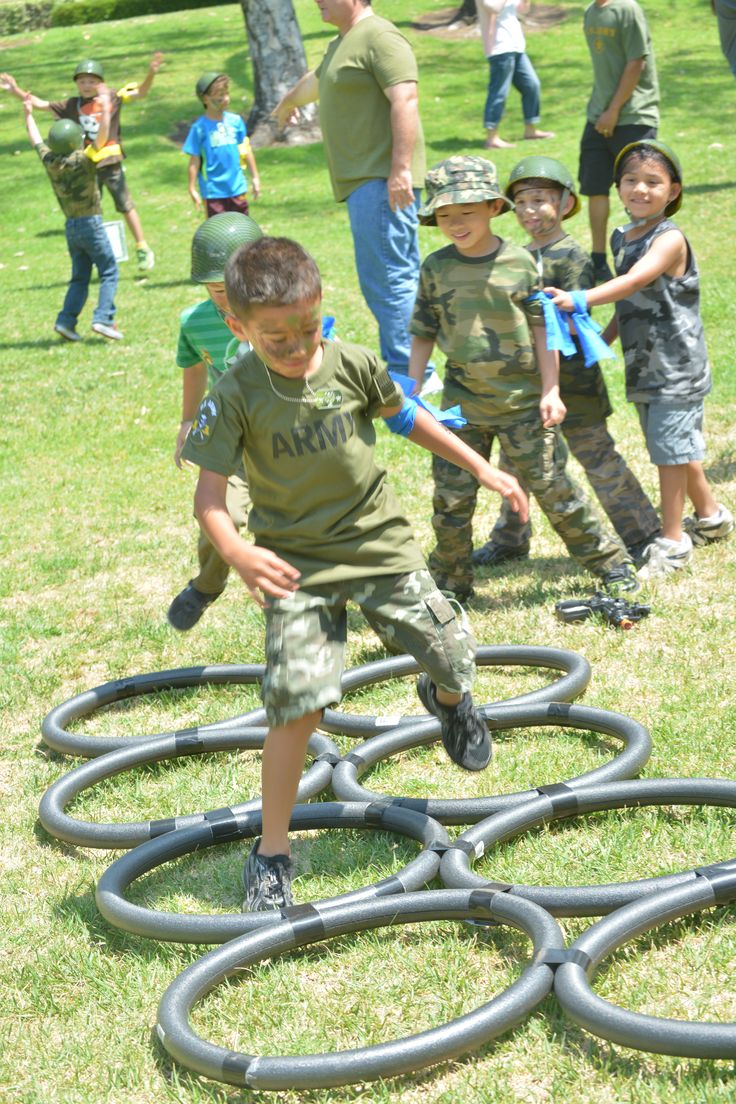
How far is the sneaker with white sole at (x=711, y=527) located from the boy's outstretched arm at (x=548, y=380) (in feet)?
3.87

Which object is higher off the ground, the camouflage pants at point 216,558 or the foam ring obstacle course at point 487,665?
the camouflage pants at point 216,558

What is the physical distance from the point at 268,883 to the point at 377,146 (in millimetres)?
5559

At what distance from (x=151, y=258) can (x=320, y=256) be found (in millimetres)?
2076

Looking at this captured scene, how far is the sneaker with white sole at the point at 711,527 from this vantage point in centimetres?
640

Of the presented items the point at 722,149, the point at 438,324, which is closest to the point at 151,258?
the point at 722,149

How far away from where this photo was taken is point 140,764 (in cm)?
491

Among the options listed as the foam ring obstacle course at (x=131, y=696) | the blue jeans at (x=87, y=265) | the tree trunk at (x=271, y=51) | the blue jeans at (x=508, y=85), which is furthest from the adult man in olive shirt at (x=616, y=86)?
the tree trunk at (x=271, y=51)

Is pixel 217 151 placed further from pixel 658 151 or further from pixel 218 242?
pixel 218 242

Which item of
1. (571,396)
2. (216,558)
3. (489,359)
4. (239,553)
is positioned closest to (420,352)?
(489,359)

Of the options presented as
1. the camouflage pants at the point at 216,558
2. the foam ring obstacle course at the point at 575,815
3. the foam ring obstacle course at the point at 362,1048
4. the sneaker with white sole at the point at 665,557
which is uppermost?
the camouflage pants at the point at 216,558

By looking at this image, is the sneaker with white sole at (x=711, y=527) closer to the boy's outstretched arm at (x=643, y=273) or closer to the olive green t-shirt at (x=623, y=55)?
the boy's outstretched arm at (x=643, y=273)

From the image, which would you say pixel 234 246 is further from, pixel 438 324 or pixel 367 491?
Answer: pixel 367 491

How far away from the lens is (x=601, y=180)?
36.2 feet

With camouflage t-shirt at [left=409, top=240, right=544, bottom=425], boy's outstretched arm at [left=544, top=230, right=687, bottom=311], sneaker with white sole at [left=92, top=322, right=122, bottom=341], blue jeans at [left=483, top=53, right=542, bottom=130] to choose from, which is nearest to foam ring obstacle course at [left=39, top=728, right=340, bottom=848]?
camouflage t-shirt at [left=409, top=240, right=544, bottom=425]
